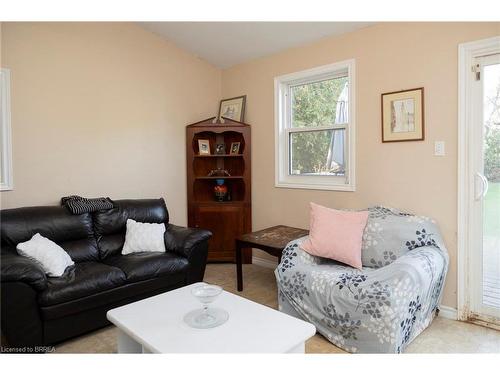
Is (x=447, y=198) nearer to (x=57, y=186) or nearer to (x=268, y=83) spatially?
(x=268, y=83)

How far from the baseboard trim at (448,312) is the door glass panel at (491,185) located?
0.23 m

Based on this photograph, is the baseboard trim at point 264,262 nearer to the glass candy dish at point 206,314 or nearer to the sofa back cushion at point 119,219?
the sofa back cushion at point 119,219

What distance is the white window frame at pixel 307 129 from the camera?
3.29 metres

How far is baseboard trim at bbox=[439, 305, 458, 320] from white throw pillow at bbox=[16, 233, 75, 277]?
2.90 m

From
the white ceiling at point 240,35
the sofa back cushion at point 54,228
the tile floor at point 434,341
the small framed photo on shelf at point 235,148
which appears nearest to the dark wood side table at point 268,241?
the tile floor at point 434,341

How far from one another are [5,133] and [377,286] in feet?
10.2

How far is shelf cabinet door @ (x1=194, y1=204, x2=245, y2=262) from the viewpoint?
163 inches

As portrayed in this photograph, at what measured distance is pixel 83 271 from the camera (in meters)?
2.55

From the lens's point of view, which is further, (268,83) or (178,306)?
(268,83)

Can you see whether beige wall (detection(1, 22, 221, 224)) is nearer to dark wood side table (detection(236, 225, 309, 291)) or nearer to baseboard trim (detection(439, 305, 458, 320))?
dark wood side table (detection(236, 225, 309, 291))

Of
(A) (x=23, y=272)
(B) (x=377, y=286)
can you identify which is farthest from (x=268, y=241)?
(A) (x=23, y=272)

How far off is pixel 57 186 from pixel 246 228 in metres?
2.04
